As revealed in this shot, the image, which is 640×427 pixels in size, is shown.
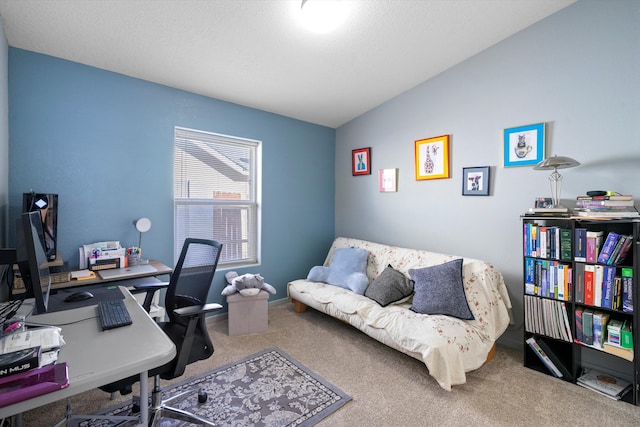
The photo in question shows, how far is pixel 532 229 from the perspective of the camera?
91.0 inches

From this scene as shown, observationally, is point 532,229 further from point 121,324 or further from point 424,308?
point 121,324

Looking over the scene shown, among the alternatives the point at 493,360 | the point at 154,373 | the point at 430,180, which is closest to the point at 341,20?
the point at 430,180

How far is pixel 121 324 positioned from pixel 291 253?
2.66 meters

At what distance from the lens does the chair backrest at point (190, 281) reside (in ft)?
5.75

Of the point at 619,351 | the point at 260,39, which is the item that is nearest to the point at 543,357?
the point at 619,351

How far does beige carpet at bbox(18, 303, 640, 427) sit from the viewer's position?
177cm

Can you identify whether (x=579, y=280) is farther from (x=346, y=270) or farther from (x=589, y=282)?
(x=346, y=270)

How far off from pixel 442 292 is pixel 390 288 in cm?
47

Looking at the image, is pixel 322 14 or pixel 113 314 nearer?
pixel 113 314

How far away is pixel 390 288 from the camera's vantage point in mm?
2764

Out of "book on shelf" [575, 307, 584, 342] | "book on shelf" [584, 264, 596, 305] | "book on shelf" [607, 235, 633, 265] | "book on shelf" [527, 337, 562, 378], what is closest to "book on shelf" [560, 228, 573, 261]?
"book on shelf" [584, 264, 596, 305]

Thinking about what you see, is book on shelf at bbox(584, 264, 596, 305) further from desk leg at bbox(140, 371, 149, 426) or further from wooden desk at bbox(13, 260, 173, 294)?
wooden desk at bbox(13, 260, 173, 294)

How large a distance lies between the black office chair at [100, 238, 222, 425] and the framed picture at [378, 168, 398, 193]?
2.39 metres

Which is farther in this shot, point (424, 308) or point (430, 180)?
point (430, 180)
